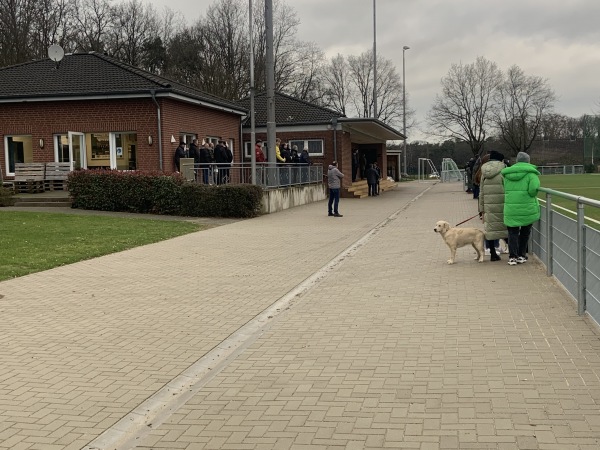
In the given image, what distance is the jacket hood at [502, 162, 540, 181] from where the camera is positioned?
9.88 metres

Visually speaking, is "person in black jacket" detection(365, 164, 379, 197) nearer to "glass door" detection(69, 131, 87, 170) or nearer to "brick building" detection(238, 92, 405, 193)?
"brick building" detection(238, 92, 405, 193)

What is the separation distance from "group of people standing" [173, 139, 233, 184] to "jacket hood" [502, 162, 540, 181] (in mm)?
12885

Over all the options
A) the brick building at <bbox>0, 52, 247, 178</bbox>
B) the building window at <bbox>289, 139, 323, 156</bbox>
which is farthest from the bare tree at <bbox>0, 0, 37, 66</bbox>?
the building window at <bbox>289, 139, 323, 156</bbox>

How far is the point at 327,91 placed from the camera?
75.4m

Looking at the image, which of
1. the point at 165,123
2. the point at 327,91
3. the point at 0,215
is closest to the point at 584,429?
the point at 0,215

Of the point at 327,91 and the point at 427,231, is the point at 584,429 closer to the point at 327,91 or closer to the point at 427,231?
the point at 427,231

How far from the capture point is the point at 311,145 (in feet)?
118

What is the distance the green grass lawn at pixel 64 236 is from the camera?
11.7 m

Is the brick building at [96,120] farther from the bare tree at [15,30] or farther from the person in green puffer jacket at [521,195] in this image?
the bare tree at [15,30]

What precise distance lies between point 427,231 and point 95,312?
33.6ft

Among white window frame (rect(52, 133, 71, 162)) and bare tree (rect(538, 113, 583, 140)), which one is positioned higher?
bare tree (rect(538, 113, 583, 140))

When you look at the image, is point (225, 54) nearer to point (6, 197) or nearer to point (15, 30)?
point (15, 30)

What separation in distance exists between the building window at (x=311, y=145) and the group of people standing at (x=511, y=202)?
2404 cm

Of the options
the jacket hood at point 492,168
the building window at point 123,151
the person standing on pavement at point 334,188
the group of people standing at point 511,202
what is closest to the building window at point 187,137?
the building window at point 123,151
